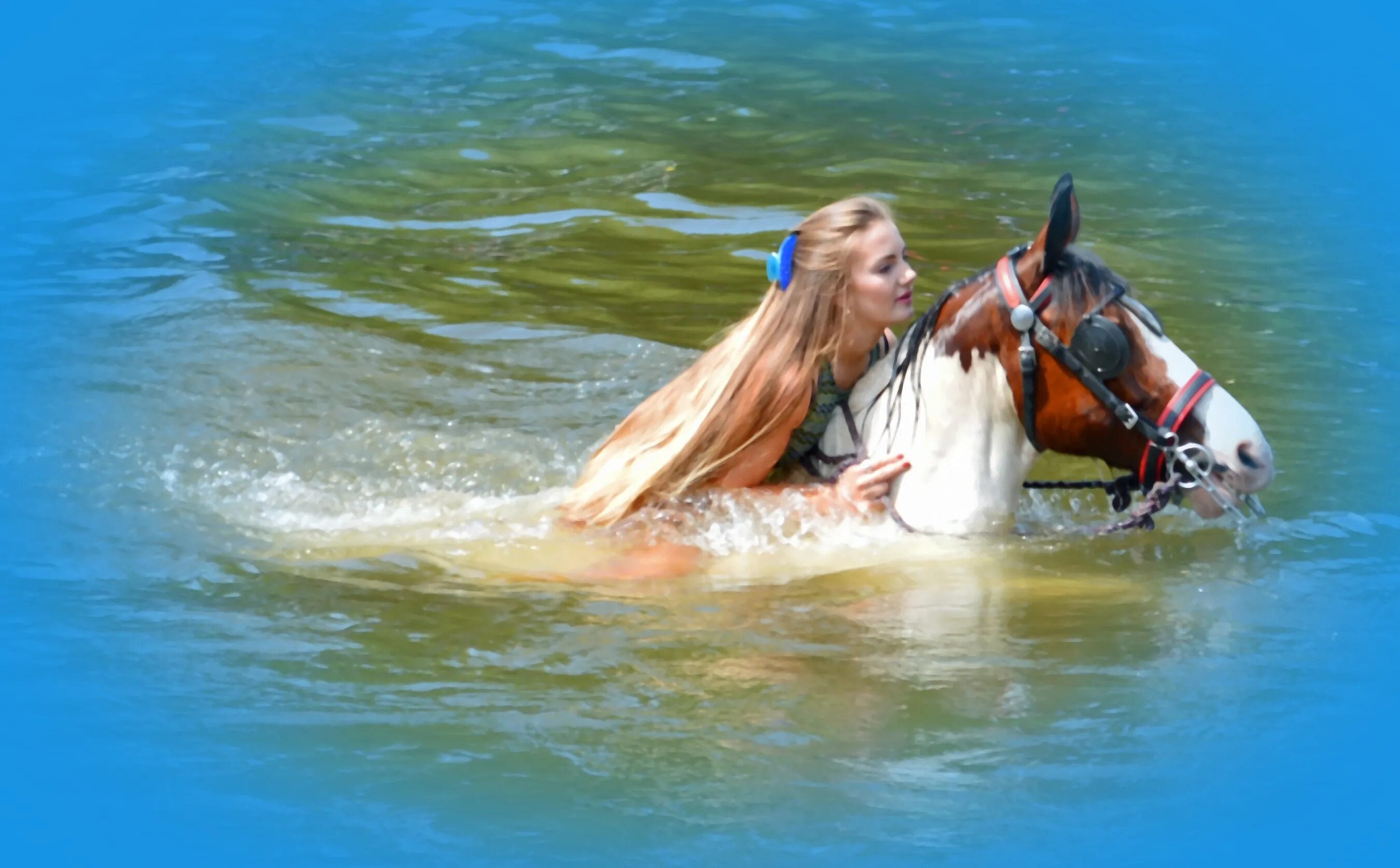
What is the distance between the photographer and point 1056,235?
211 inches

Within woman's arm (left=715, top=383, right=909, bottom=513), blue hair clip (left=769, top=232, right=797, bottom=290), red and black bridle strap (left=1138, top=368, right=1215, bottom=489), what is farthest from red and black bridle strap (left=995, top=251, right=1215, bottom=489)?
blue hair clip (left=769, top=232, right=797, bottom=290)

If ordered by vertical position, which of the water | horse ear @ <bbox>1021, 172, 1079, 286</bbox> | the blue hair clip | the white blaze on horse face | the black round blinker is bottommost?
the water

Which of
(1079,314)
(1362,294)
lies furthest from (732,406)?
(1362,294)

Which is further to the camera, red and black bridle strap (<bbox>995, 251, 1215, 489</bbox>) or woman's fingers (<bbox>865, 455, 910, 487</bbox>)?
woman's fingers (<bbox>865, 455, 910, 487</bbox>)

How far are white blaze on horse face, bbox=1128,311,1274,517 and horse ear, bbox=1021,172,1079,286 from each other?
11.7 inches

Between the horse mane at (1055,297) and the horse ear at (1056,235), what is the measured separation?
4cm

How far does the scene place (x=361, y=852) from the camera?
4414 millimetres

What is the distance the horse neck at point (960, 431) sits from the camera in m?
5.63

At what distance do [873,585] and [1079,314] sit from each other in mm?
1227

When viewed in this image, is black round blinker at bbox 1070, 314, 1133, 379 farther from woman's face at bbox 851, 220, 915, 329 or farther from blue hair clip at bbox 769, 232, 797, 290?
blue hair clip at bbox 769, 232, 797, 290

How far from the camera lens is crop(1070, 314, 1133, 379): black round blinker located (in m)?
5.34

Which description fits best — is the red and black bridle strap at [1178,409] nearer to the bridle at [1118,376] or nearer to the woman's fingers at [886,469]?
the bridle at [1118,376]

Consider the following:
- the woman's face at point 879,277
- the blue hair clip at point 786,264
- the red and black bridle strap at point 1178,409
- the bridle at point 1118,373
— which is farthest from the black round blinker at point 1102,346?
the blue hair clip at point 786,264

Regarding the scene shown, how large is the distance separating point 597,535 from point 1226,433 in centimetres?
229
